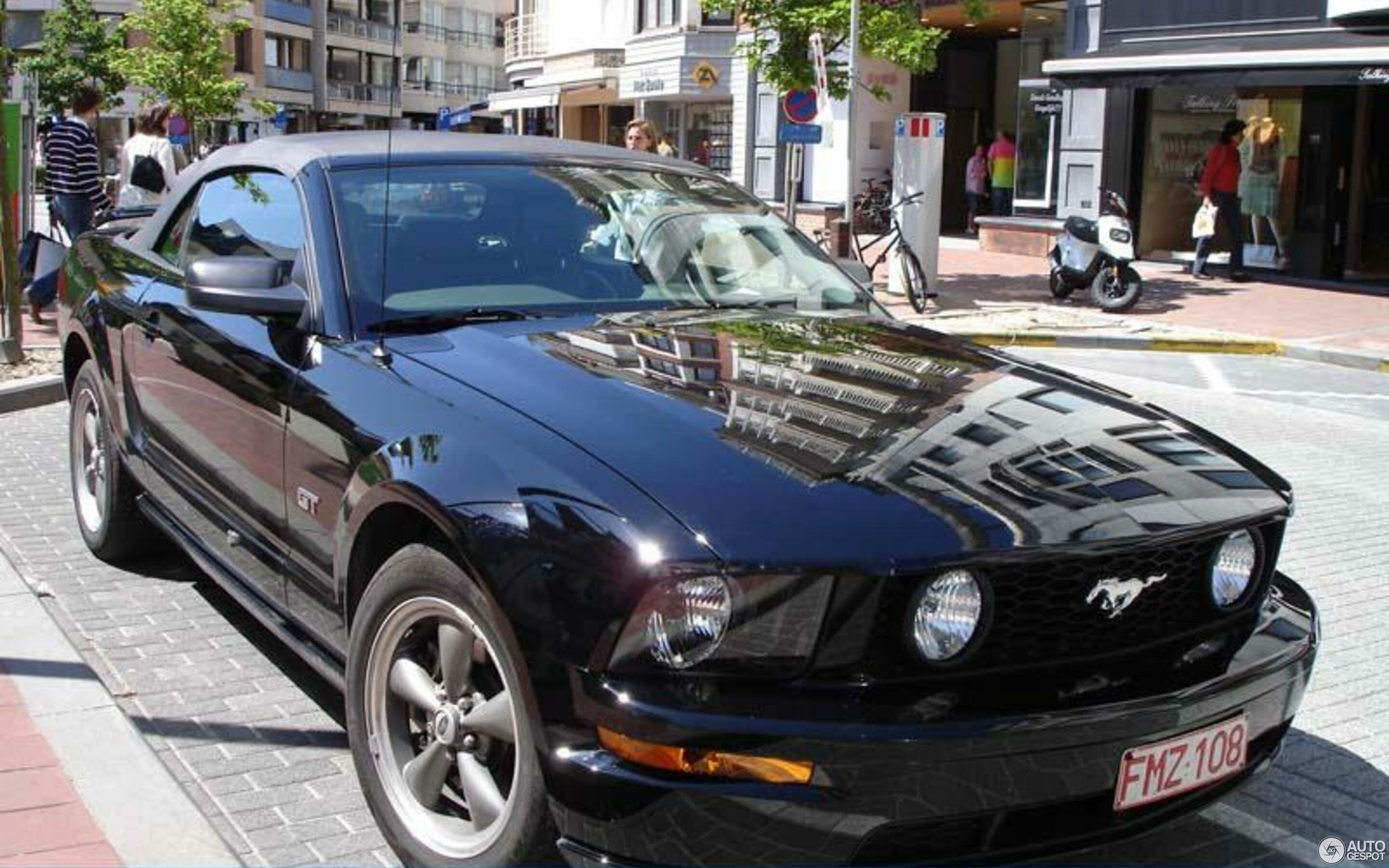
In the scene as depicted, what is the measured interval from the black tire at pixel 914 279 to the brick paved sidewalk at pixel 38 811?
11852 millimetres

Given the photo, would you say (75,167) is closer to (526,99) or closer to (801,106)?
(801,106)

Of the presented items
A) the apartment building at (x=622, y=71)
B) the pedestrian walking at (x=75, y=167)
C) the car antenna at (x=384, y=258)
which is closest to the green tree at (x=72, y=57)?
the apartment building at (x=622, y=71)

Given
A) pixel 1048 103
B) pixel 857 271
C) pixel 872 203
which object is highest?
pixel 1048 103

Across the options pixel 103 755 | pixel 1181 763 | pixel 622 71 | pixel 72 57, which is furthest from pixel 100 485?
pixel 72 57

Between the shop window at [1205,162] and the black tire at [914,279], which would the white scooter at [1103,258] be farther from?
the shop window at [1205,162]

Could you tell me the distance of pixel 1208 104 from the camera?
1967cm

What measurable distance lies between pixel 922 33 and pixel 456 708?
14500 millimetres

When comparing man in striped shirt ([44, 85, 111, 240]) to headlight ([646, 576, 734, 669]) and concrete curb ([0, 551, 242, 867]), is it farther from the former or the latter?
headlight ([646, 576, 734, 669])

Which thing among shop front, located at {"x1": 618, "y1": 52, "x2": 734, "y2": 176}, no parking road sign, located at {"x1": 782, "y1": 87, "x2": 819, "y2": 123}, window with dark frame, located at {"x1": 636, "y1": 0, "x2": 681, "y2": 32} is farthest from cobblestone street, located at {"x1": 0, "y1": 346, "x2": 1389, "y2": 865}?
window with dark frame, located at {"x1": 636, "y1": 0, "x2": 681, "y2": 32}

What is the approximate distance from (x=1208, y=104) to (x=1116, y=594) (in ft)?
61.5

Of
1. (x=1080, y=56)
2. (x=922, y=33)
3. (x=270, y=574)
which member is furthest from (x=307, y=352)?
(x=1080, y=56)

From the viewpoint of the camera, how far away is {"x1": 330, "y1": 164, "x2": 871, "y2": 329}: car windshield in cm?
373

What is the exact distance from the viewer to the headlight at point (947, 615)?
8.23ft

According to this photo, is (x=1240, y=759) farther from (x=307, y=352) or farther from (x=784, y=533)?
(x=307, y=352)
